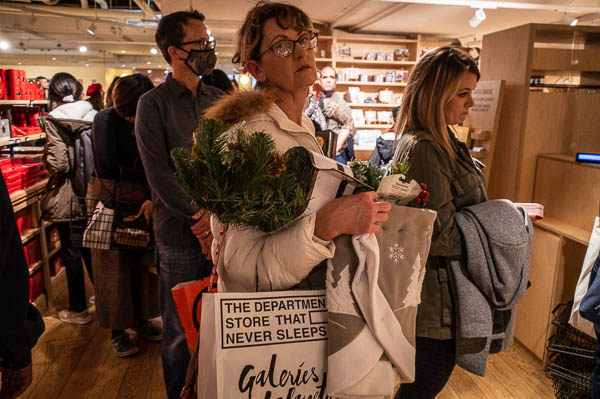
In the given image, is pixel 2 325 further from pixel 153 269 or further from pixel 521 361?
pixel 521 361

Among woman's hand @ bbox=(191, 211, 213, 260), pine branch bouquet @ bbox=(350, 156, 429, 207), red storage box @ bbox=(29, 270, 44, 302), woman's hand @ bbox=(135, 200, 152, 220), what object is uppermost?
pine branch bouquet @ bbox=(350, 156, 429, 207)

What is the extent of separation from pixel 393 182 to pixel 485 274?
75 cm

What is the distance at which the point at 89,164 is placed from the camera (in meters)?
3.40

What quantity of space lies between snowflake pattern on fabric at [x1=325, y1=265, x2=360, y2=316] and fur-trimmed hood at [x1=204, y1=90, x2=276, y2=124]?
43 cm

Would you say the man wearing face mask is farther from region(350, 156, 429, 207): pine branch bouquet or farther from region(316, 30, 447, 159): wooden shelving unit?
region(316, 30, 447, 159): wooden shelving unit

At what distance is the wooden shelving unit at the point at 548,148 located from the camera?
2896 millimetres

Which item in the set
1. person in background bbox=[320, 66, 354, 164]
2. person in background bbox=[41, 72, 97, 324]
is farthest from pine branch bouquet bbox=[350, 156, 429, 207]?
person in background bbox=[320, 66, 354, 164]

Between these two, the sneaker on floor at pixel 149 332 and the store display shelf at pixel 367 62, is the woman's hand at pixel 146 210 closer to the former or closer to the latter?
the sneaker on floor at pixel 149 332

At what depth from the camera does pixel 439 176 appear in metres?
1.65

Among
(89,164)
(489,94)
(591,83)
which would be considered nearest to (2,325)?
(89,164)

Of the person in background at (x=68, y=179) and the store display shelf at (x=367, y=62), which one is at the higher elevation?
the store display shelf at (x=367, y=62)

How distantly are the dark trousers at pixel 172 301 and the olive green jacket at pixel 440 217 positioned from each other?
1.02 m

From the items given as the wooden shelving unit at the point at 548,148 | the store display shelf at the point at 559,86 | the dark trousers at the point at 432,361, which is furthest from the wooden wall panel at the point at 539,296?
the dark trousers at the point at 432,361

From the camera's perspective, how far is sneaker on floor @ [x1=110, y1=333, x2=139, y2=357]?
3064 millimetres
